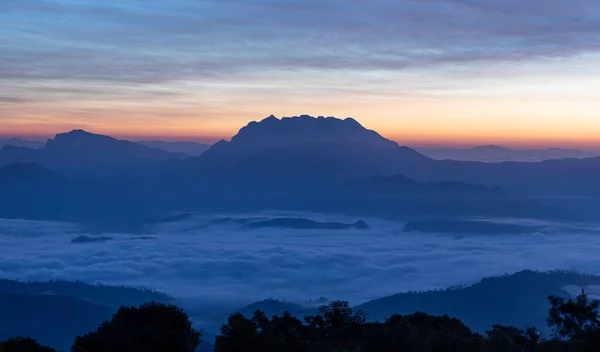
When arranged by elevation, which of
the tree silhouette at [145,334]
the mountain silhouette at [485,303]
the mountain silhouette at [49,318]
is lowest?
the mountain silhouette at [49,318]

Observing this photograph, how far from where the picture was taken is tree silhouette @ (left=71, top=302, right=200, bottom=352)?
24.8 m

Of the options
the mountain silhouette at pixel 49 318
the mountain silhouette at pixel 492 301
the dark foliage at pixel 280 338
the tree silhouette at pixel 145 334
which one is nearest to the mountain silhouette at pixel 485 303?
the mountain silhouette at pixel 492 301

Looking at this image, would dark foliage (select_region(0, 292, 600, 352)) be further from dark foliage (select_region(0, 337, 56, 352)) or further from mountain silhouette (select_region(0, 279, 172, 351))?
mountain silhouette (select_region(0, 279, 172, 351))

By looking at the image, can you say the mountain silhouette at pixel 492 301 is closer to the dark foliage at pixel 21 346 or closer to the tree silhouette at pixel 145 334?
the tree silhouette at pixel 145 334

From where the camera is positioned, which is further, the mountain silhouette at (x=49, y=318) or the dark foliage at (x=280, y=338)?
the mountain silhouette at (x=49, y=318)

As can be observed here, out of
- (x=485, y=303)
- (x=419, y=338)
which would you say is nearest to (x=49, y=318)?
(x=485, y=303)

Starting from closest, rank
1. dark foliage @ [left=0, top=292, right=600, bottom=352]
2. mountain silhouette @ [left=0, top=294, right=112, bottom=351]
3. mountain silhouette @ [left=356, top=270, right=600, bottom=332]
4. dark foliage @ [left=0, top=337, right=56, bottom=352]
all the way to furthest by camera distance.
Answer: dark foliage @ [left=0, top=337, right=56, bottom=352]
dark foliage @ [left=0, top=292, right=600, bottom=352]
mountain silhouette @ [left=0, top=294, right=112, bottom=351]
mountain silhouette @ [left=356, top=270, right=600, bottom=332]

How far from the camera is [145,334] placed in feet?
81.6

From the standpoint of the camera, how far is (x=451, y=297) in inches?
5738

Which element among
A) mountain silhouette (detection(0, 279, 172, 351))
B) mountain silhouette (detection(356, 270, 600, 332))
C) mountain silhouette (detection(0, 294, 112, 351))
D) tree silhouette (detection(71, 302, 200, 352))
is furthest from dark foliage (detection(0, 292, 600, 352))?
mountain silhouette (detection(356, 270, 600, 332))

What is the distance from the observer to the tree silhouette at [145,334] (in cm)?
2475

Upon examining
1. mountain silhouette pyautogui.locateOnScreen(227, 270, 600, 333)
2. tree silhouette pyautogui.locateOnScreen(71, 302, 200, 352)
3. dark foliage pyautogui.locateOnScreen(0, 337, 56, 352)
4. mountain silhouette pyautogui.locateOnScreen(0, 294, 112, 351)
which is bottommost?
mountain silhouette pyautogui.locateOnScreen(0, 294, 112, 351)

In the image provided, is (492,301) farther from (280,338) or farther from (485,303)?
(280,338)

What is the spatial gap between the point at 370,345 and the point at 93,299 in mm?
153959
